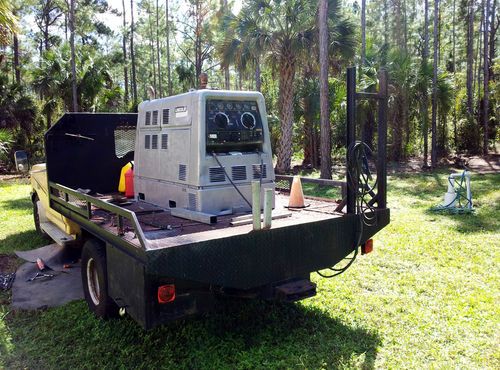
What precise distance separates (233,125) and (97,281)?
1.98 m

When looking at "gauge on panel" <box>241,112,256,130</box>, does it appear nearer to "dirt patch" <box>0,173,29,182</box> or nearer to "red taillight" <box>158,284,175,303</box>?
"red taillight" <box>158,284,175,303</box>

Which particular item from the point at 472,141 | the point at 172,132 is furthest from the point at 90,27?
the point at 172,132

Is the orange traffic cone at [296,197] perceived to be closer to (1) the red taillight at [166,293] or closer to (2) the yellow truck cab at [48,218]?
(1) the red taillight at [166,293]

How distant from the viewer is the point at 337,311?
15.3 feet

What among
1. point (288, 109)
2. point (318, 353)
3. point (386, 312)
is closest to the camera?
point (318, 353)

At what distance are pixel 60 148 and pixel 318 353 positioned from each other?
4545 millimetres

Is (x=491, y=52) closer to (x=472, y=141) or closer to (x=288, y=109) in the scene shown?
(x=472, y=141)

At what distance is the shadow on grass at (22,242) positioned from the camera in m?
7.26

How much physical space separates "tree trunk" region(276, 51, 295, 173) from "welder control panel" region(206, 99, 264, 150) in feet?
41.1

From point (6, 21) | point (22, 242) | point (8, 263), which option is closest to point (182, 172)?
point (8, 263)

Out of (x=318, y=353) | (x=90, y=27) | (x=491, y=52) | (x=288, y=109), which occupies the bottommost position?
(x=318, y=353)

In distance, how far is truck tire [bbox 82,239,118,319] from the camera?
13.0ft

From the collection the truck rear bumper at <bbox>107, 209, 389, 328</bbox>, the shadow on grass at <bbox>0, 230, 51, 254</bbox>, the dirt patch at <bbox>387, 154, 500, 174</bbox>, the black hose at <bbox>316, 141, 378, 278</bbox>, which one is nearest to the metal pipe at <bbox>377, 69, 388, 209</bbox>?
the black hose at <bbox>316, 141, 378, 278</bbox>

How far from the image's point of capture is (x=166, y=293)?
3.15 meters
